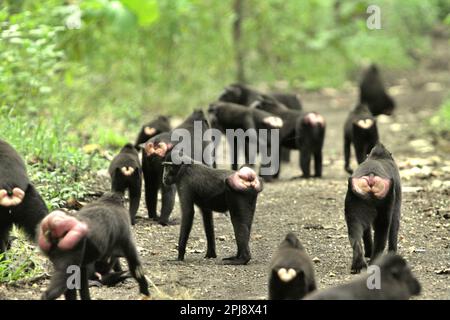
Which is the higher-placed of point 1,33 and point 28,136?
point 1,33

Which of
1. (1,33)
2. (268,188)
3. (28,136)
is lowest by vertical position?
(268,188)

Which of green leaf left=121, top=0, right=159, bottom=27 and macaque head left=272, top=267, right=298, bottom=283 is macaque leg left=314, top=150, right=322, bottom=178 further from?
green leaf left=121, top=0, right=159, bottom=27

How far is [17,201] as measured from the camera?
20.6 feet

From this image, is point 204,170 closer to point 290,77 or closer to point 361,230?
point 361,230

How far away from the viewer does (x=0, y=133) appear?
29.7 ft

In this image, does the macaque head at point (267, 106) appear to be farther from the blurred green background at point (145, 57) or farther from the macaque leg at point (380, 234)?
the macaque leg at point (380, 234)

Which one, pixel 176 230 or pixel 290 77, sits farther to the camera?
pixel 290 77

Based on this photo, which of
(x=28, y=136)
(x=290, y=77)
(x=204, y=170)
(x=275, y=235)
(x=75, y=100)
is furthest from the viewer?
(x=290, y=77)

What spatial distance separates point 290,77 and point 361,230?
1317 cm

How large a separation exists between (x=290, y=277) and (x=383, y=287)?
0.56 meters

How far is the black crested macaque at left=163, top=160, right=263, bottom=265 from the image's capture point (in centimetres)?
702

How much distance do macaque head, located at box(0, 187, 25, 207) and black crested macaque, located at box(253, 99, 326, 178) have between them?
5237 millimetres
